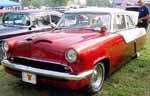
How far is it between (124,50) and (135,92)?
4.11 feet

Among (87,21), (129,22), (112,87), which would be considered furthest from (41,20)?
(112,87)

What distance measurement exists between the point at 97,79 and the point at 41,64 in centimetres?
116

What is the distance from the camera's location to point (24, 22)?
27.6 ft

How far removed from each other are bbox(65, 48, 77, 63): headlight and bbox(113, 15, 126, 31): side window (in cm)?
187

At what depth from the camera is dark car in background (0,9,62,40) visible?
7.88 m

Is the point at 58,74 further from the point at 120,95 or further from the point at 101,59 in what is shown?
the point at 120,95

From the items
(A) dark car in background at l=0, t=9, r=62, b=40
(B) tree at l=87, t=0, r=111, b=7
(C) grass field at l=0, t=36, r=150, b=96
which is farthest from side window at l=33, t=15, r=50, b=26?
(B) tree at l=87, t=0, r=111, b=7

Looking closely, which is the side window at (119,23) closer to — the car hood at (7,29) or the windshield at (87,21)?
the windshield at (87,21)

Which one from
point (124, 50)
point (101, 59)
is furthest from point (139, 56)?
point (101, 59)

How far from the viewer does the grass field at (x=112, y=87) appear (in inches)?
201

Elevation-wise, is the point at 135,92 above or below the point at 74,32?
below

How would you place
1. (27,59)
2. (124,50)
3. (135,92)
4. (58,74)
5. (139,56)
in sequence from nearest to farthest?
(58,74)
(27,59)
(135,92)
(124,50)
(139,56)

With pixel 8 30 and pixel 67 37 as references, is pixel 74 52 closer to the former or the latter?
pixel 67 37

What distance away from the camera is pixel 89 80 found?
15.0 feet
